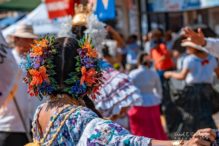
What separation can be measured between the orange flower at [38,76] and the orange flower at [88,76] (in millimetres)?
180

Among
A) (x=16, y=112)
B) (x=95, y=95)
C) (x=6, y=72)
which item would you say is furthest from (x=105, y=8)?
(x=95, y=95)

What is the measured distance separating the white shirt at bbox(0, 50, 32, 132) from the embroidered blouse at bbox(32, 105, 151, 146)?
6.58 feet

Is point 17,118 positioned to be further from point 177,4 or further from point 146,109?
point 177,4

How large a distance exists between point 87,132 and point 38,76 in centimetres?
44

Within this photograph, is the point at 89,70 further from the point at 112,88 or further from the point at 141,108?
the point at 141,108

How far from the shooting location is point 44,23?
1033 centimetres

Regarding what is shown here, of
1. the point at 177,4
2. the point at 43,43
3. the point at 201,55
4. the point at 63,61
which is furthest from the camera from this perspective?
the point at 177,4

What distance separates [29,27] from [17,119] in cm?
162

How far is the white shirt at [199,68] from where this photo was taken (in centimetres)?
698

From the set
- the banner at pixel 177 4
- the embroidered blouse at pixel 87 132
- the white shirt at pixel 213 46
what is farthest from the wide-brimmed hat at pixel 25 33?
the banner at pixel 177 4

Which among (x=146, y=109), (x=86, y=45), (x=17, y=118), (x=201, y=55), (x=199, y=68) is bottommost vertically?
(x=146, y=109)

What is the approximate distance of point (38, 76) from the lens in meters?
2.76

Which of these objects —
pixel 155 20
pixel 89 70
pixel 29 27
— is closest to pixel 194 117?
pixel 29 27

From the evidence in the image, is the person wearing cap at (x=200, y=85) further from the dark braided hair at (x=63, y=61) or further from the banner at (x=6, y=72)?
the dark braided hair at (x=63, y=61)
